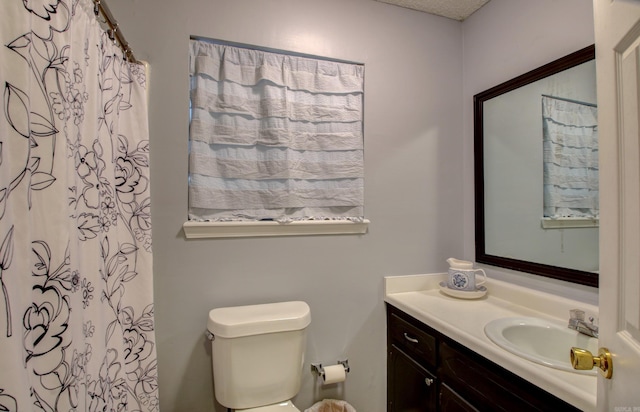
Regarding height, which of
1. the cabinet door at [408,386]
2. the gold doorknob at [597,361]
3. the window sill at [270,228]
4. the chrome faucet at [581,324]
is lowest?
the cabinet door at [408,386]

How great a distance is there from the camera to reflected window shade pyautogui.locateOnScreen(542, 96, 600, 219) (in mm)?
1264

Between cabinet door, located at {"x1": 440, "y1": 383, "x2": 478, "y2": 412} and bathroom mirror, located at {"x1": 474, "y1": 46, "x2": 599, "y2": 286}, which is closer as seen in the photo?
cabinet door, located at {"x1": 440, "y1": 383, "x2": 478, "y2": 412}

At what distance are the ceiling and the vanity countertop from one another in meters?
1.58

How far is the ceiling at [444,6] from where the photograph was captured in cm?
173

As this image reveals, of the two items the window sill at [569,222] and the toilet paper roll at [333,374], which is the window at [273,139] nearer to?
the toilet paper roll at [333,374]

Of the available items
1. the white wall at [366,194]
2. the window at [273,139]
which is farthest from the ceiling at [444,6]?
the window at [273,139]

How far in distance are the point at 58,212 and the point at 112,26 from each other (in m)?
0.78

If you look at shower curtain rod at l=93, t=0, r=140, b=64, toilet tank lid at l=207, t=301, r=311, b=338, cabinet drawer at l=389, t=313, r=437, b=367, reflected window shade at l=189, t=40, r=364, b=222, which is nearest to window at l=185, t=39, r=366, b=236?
reflected window shade at l=189, t=40, r=364, b=222

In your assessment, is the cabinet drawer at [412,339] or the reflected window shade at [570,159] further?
the cabinet drawer at [412,339]

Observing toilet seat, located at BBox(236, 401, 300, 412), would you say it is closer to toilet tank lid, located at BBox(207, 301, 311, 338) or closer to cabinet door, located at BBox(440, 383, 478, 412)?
toilet tank lid, located at BBox(207, 301, 311, 338)

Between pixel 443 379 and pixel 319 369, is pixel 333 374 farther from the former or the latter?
pixel 443 379

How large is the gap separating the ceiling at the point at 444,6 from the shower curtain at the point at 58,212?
155cm

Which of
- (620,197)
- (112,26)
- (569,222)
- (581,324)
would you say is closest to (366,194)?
(569,222)

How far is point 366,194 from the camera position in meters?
1.72
